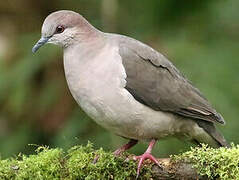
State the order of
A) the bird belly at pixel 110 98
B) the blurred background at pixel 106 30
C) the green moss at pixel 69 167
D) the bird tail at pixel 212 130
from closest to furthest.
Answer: the green moss at pixel 69 167, the bird belly at pixel 110 98, the bird tail at pixel 212 130, the blurred background at pixel 106 30

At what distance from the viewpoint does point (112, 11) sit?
7.55 metres

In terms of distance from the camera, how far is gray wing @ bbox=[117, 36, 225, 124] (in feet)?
18.3

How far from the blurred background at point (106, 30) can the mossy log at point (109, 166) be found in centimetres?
156

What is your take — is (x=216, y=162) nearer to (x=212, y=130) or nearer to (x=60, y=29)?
(x=212, y=130)

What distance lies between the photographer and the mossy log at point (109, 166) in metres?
4.87

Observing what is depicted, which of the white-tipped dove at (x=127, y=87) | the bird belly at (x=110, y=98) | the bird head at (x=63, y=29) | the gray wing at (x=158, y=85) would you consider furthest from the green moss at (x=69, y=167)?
the bird head at (x=63, y=29)

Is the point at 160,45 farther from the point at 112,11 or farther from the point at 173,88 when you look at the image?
the point at 173,88

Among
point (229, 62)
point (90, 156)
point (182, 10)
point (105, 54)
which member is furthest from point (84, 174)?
point (182, 10)

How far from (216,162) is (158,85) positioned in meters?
1.14

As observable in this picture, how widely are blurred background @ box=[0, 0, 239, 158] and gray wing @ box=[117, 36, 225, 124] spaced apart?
1.08 metres

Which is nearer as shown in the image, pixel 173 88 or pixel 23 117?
pixel 173 88

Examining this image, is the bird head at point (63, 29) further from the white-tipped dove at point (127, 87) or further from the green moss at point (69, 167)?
the green moss at point (69, 167)

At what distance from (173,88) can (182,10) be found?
7.16 feet

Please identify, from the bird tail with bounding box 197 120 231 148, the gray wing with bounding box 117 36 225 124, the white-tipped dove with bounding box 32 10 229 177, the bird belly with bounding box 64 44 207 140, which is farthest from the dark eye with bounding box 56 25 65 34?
the bird tail with bounding box 197 120 231 148
